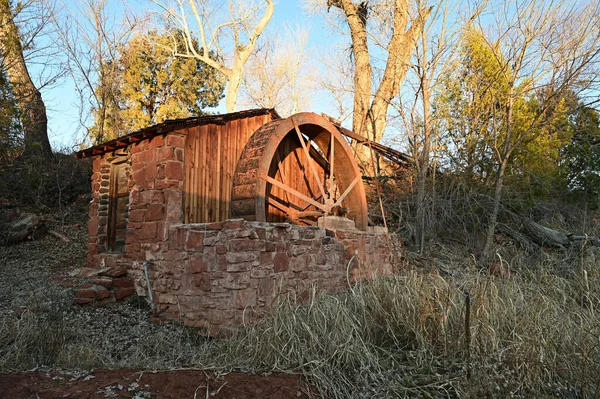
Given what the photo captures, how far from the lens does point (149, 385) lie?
284cm

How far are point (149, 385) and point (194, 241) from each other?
7.92 feet

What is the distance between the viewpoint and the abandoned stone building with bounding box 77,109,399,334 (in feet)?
15.8

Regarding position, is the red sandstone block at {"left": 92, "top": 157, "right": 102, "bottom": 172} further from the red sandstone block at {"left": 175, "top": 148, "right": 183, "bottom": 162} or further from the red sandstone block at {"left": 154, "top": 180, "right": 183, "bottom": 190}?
the red sandstone block at {"left": 175, "top": 148, "right": 183, "bottom": 162}

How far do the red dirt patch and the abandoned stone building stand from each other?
1263 millimetres

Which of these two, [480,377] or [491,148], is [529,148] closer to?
[491,148]

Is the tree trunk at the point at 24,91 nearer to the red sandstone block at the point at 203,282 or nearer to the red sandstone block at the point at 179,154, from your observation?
the red sandstone block at the point at 179,154

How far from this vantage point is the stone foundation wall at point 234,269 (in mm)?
4711

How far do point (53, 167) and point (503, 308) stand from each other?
40.4 feet

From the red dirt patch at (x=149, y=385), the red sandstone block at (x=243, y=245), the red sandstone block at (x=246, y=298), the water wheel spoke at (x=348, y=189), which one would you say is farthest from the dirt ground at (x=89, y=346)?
the water wheel spoke at (x=348, y=189)

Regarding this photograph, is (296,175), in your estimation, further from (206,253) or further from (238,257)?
(238,257)

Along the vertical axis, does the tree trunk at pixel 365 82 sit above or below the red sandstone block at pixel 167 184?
above

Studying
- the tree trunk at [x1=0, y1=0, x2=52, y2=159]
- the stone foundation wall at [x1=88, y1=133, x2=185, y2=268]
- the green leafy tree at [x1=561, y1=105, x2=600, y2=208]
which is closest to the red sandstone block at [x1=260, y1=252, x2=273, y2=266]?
the stone foundation wall at [x1=88, y1=133, x2=185, y2=268]

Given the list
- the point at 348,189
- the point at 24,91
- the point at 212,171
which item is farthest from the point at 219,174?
the point at 24,91

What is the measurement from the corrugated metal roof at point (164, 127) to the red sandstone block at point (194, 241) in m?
1.77
